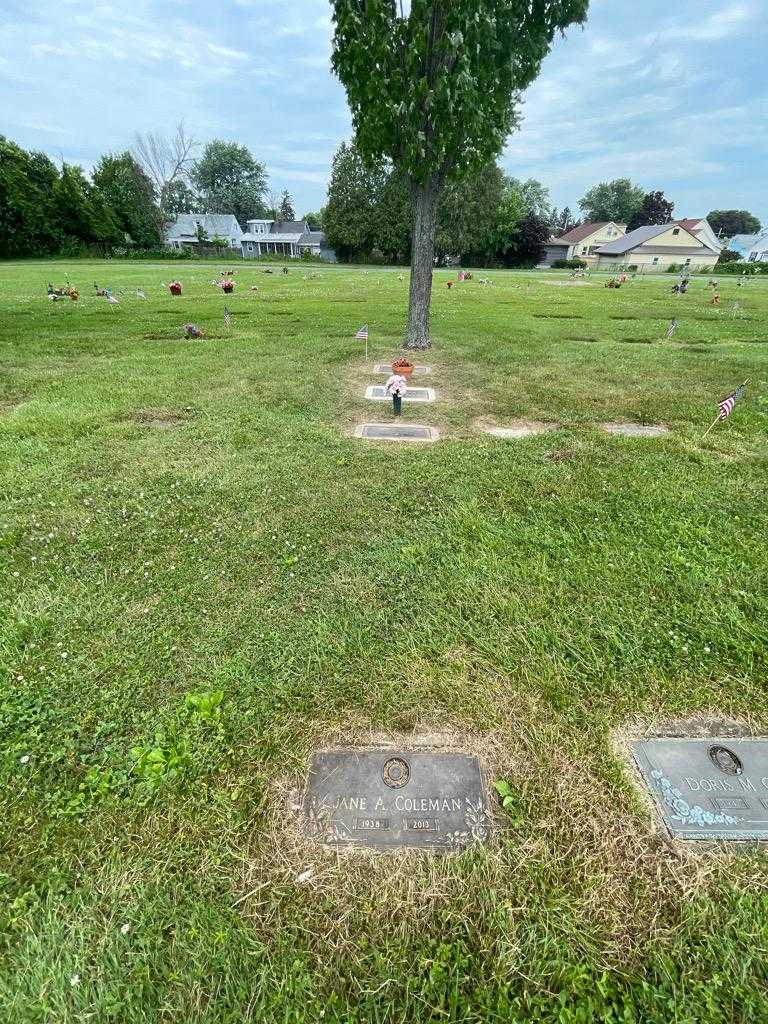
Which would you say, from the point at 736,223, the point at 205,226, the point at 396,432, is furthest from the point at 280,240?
the point at 736,223

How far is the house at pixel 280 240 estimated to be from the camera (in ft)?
224

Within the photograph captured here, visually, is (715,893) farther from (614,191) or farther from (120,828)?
(614,191)

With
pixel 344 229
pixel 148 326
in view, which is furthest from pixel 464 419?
pixel 344 229

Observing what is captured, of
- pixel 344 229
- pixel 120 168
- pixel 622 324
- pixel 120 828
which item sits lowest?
pixel 120 828

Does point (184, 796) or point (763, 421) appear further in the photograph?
point (763, 421)

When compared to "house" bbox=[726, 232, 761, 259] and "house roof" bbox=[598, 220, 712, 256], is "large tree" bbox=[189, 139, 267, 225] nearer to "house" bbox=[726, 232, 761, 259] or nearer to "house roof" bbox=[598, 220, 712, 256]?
"house roof" bbox=[598, 220, 712, 256]

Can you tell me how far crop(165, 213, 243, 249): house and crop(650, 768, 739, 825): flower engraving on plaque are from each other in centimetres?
7211

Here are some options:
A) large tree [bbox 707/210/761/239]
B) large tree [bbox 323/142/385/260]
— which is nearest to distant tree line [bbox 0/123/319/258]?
large tree [bbox 323/142/385/260]

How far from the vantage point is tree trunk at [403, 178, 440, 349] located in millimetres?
9047

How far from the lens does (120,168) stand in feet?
173

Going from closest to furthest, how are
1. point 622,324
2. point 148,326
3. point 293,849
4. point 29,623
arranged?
point 293,849
point 29,623
point 148,326
point 622,324

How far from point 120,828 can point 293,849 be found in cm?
74

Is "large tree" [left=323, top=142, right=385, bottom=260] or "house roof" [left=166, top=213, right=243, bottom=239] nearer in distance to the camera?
"large tree" [left=323, top=142, right=385, bottom=260]

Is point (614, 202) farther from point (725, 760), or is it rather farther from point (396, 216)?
point (725, 760)
